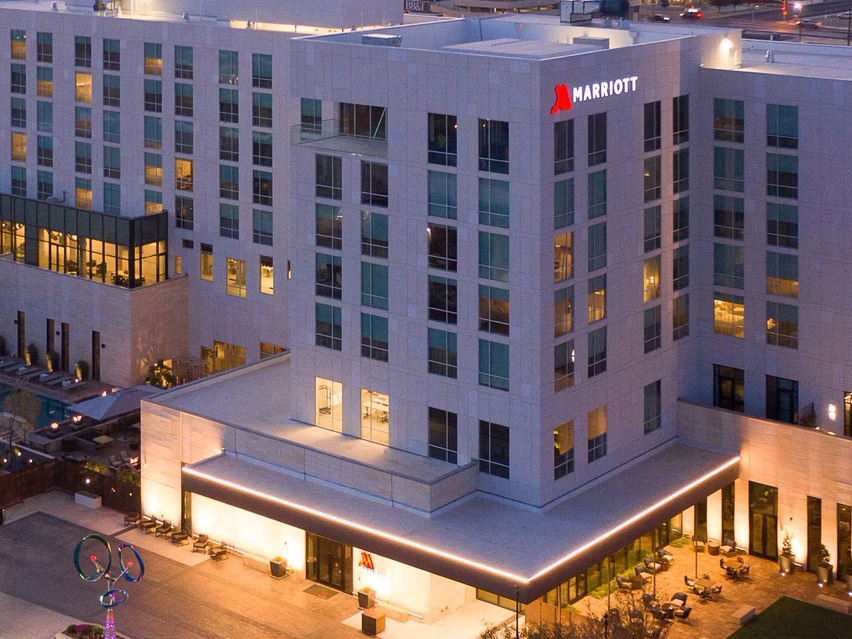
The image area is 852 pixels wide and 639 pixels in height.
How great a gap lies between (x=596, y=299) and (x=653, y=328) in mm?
6062

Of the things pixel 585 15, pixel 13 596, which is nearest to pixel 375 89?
pixel 585 15

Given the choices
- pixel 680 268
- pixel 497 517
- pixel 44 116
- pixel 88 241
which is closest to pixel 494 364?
pixel 497 517

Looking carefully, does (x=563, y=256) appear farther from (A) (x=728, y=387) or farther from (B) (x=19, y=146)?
(B) (x=19, y=146)

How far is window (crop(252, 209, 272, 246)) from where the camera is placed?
328 feet

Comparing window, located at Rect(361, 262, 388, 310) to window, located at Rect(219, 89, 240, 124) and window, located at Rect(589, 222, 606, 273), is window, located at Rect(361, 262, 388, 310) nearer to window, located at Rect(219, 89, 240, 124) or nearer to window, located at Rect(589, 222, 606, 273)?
window, located at Rect(589, 222, 606, 273)

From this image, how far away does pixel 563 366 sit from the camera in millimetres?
75125

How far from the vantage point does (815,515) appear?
79.3 m

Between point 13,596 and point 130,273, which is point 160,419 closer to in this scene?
point 13,596

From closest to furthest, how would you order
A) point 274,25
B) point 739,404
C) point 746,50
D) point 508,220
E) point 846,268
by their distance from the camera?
point 508,220, point 846,268, point 739,404, point 746,50, point 274,25

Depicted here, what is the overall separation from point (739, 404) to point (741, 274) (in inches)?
287

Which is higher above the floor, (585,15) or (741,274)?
(585,15)

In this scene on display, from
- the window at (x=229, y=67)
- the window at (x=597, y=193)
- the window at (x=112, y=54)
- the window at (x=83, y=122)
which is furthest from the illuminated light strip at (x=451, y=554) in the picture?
the window at (x=112, y=54)

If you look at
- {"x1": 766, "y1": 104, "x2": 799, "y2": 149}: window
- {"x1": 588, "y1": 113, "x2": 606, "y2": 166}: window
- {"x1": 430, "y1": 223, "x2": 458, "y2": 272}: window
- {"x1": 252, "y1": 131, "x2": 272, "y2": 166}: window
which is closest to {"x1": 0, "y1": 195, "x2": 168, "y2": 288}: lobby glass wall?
{"x1": 252, "y1": 131, "x2": 272, "y2": 166}: window

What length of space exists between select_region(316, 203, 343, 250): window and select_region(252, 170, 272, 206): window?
66.4 ft
